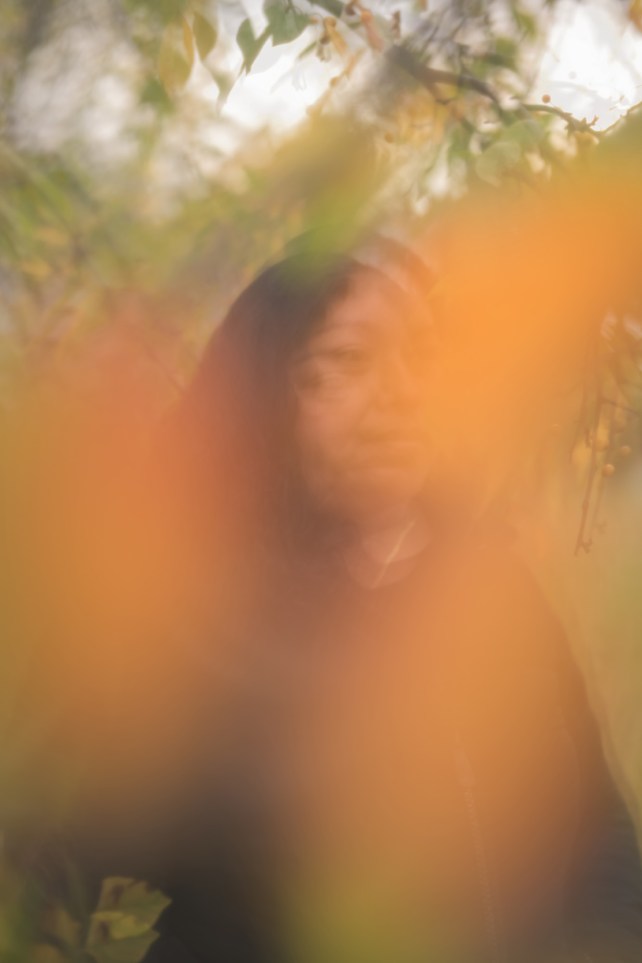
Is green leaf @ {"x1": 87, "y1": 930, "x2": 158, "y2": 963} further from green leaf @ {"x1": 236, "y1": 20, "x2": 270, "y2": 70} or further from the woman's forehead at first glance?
green leaf @ {"x1": 236, "y1": 20, "x2": 270, "y2": 70}

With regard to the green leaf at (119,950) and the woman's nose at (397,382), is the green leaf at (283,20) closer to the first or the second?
the woman's nose at (397,382)

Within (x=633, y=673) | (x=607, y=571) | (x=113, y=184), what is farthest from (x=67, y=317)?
(x=607, y=571)

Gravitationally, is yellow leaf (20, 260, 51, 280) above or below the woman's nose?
above

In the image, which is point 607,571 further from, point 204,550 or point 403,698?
point 204,550

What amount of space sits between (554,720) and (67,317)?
0.89 m

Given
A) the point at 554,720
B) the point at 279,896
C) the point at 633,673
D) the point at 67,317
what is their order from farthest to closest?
the point at 633,673 < the point at 554,720 < the point at 279,896 < the point at 67,317

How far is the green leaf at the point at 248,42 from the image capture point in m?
1.20

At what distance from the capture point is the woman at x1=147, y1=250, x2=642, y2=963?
143cm

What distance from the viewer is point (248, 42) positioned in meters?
1.21

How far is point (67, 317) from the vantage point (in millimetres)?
1334

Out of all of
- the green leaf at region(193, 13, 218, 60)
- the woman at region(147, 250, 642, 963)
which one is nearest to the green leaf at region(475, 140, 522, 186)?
the woman at region(147, 250, 642, 963)

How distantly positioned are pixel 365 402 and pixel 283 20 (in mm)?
467

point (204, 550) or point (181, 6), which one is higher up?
point (181, 6)

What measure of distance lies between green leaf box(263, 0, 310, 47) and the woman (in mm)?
287
